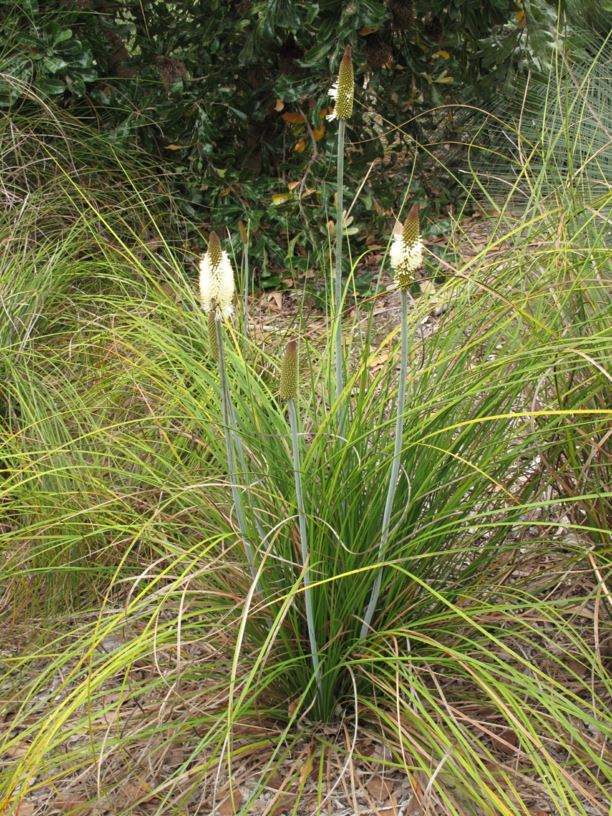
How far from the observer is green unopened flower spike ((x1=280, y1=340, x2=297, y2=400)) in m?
1.70

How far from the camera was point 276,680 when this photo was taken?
7.66 ft

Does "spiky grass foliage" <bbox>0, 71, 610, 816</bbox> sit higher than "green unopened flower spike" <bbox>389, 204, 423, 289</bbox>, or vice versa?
"green unopened flower spike" <bbox>389, 204, 423, 289</bbox>

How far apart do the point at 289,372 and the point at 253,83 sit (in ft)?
12.0

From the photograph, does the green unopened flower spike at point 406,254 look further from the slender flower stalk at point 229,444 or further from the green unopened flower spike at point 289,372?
the slender flower stalk at point 229,444

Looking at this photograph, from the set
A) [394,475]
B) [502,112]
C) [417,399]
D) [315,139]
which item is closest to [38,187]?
[315,139]

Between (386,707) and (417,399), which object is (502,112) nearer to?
(417,399)

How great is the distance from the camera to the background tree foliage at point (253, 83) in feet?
14.6

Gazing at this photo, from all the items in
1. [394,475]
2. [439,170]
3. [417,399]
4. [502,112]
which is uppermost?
[394,475]

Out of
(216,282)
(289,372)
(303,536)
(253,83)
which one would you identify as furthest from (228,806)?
(253,83)

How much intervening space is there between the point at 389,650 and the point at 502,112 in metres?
3.61

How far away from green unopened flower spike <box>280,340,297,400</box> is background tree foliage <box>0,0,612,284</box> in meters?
2.82

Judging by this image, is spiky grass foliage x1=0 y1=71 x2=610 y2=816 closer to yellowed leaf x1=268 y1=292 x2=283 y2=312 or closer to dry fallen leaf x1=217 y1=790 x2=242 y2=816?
dry fallen leaf x1=217 y1=790 x2=242 y2=816

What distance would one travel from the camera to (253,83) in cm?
497

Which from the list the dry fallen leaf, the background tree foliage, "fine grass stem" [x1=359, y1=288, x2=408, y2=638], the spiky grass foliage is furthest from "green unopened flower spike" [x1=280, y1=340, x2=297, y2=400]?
the background tree foliage
